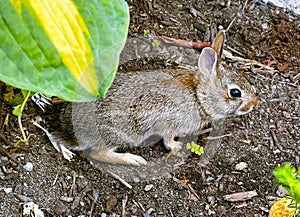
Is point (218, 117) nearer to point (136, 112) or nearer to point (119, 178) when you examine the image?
point (136, 112)

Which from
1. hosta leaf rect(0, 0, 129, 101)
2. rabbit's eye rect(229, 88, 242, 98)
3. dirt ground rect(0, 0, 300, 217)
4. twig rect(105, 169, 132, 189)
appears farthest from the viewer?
rabbit's eye rect(229, 88, 242, 98)

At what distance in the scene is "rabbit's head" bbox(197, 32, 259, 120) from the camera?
13.0 feet

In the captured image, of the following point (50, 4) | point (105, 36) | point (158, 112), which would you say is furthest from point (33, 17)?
point (158, 112)

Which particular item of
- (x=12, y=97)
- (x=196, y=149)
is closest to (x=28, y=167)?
(x=12, y=97)

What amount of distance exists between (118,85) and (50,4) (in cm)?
118

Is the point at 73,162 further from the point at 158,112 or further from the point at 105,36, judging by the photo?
the point at 105,36

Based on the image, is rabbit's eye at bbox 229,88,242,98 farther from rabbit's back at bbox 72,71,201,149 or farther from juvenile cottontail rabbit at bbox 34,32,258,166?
rabbit's back at bbox 72,71,201,149

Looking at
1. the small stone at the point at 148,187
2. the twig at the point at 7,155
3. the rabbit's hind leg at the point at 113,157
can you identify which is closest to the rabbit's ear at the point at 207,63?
the rabbit's hind leg at the point at 113,157

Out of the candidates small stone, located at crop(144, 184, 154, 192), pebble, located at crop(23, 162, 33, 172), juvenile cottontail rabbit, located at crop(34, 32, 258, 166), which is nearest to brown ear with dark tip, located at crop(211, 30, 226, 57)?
juvenile cottontail rabbit, located at crop(34, 32, 258, 166)

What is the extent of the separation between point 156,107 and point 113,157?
408 mm

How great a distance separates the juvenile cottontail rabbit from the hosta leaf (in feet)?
3.37

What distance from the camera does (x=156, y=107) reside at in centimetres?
383

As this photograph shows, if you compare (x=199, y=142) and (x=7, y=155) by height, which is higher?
(x=7, y=155)

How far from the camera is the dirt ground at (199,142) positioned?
3.45 metres
